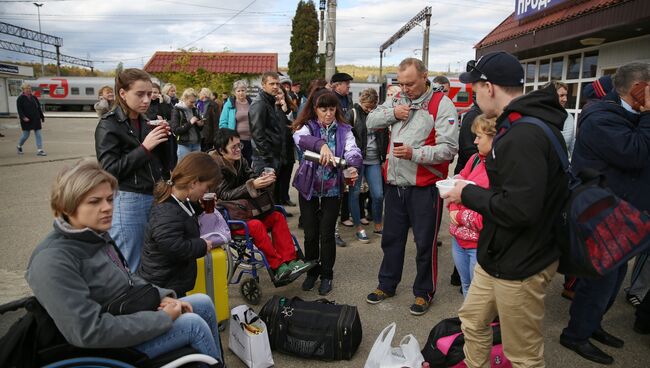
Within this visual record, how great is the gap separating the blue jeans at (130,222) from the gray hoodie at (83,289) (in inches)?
43.3

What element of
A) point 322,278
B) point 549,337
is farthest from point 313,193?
point 549,337

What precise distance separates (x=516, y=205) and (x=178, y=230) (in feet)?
6.92

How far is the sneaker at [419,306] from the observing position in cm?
386

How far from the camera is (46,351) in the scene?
1772mm

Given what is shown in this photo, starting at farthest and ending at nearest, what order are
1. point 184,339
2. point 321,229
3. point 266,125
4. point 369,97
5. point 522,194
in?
point 369,97 → point 266,125 → point 321,229 → point 184,339 → point 522,194

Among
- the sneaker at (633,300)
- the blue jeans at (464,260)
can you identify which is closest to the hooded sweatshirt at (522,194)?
the blue jeans at (464,260)

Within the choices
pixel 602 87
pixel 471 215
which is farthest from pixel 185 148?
pixel 602 87

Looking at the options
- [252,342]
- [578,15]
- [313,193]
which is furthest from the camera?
[578,15]

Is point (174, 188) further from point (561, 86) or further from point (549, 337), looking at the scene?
point (561, 86)

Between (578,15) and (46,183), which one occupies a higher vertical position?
(578,15)

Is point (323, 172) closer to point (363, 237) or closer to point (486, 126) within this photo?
point (486, 126)

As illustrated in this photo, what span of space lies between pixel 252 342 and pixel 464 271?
1746 mm

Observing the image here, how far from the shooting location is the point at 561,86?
509 cm

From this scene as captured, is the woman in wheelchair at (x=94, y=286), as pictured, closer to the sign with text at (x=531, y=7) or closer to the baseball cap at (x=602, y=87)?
the baseball cap at (x=602, y=87)
